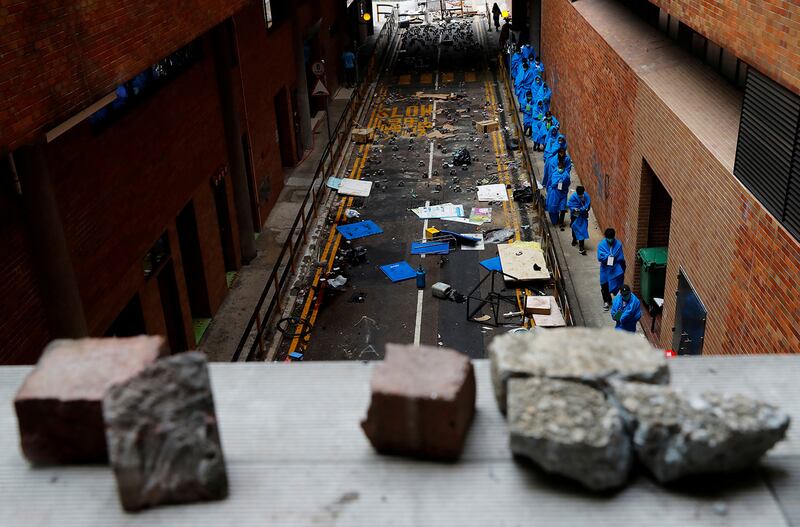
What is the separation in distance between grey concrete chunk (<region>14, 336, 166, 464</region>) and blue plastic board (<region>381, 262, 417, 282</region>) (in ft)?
41.7

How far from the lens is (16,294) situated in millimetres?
8297

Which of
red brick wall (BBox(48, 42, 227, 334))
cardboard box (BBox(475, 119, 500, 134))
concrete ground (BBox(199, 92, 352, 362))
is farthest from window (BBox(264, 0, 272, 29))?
cardboard box (BBox(475, 119, 500, 134))

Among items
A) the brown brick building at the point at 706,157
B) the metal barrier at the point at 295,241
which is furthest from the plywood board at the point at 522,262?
the metal barrier at the point at 295,241

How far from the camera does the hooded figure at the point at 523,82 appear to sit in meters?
28.0

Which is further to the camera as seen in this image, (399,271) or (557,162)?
(557,162)

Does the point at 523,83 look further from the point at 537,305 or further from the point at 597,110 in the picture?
the point at 537,305

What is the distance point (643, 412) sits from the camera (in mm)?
3609

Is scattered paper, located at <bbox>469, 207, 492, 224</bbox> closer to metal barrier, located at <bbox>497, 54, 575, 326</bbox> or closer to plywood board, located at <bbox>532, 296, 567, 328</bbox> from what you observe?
metal barrier, located at <bbox>497, 54, 575, 326</bbox>

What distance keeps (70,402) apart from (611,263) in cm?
1143

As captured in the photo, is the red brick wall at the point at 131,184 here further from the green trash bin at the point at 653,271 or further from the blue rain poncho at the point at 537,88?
the blue rain poncho at the point at 537,88

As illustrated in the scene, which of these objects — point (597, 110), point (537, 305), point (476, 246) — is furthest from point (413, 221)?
point (537, 305)

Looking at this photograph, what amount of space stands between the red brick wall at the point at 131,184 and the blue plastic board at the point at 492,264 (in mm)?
5834

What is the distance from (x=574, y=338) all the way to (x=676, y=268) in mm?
7977

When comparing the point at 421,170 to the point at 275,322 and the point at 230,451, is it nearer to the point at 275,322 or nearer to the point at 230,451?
the point at 275,322
